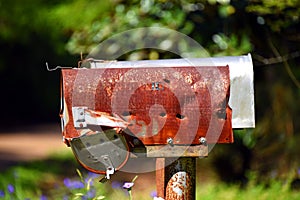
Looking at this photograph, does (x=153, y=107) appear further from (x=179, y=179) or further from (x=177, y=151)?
(x=179, y=179)

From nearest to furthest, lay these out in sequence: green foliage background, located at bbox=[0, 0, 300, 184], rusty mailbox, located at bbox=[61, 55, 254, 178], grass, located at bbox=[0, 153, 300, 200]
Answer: rusty mailbox, located at bbox=[61, 55, 254, 178], grass, located at bbox=[0, 153, 300, 200], green foliage background, located at bbox=[0, 0, 300, 184]

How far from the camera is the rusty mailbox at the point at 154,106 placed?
7.99 ft

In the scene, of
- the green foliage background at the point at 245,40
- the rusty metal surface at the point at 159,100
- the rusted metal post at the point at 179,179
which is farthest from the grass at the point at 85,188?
the rusty metal surface at the point at 159,100

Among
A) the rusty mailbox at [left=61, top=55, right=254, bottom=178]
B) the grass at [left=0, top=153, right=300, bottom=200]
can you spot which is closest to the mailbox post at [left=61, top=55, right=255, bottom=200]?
the rusty mailbox at [left=61, top=55, right=254, bottom=178]

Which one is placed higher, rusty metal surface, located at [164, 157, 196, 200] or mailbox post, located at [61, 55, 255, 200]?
mailbox post, located at [61, 55, 255, 200]

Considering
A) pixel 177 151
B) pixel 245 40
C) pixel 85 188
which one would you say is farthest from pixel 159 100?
pixel 245 40

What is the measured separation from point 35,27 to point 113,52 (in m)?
5.13

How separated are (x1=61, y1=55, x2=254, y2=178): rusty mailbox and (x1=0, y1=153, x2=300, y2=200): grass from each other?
4.61ft

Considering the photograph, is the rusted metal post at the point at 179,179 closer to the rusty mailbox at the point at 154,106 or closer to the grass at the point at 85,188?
the rusty mailbox at the point at 154,106

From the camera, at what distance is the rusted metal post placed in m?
2.53

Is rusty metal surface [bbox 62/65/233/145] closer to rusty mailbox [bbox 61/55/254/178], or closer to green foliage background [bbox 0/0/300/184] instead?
rusty mailbox [bbox 61/55/254/178]

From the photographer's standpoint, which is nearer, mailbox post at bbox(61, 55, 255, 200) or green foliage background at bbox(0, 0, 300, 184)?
mailbox post at bbox(61, 55, 255, 200)

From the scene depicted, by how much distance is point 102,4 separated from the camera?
530cm

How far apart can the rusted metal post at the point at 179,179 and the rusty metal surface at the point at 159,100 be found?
0.39 ft
